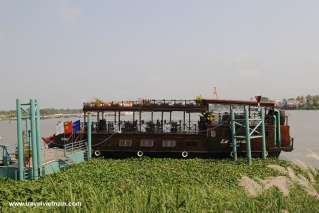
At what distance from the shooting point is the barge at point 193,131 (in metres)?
25.0

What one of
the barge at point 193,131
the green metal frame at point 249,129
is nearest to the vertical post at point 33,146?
the barge at point 193,131

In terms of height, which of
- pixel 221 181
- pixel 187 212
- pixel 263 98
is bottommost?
pixel 221 181

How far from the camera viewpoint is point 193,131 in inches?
1025

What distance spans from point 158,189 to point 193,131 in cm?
1670

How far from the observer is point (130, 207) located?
6.64 m

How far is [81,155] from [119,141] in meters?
3.43

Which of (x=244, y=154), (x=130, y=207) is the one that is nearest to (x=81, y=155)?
(x=244, y=154)

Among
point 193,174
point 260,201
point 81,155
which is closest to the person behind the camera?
point 260,201

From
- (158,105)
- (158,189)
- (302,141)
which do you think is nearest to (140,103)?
(158,105)

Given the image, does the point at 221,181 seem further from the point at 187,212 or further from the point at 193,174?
the point at 187,212

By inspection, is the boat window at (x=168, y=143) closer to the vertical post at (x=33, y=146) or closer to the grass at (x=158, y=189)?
the grass at (x=158, y=189)

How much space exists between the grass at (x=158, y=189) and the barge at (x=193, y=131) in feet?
6.24

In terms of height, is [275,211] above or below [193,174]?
above

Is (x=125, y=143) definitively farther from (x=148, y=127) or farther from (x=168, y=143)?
(x=168, y=143)
